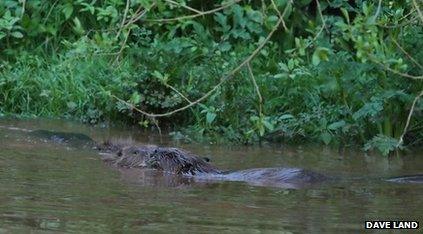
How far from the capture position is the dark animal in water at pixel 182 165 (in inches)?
225

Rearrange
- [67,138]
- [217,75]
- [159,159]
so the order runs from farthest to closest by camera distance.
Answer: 1. [217,75]
2. [67,138]
3. [159,159]

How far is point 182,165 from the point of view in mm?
6133

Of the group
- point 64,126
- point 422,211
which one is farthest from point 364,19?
point 64,126

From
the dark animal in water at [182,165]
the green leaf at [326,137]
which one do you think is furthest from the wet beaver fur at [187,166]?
the green leaf at [326,137]

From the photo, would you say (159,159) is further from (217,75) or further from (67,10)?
(67,10)

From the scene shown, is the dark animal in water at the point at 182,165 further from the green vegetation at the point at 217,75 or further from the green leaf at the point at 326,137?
the green leaf at the point at 326,137

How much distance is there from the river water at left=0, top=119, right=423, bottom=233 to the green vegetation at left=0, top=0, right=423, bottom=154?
15.2 inches

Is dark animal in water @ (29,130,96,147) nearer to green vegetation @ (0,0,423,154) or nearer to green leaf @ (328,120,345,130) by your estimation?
green vegetation @ (0,0,423,154)

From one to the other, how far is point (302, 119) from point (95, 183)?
2.61 meters

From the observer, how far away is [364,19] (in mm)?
4930

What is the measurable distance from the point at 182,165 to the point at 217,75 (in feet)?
7.10

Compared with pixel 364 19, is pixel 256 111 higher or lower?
lower

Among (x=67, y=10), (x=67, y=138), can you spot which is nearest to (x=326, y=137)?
(x=67, y=138)

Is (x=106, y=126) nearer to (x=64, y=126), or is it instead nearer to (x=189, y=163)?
(x=64, y=126)
